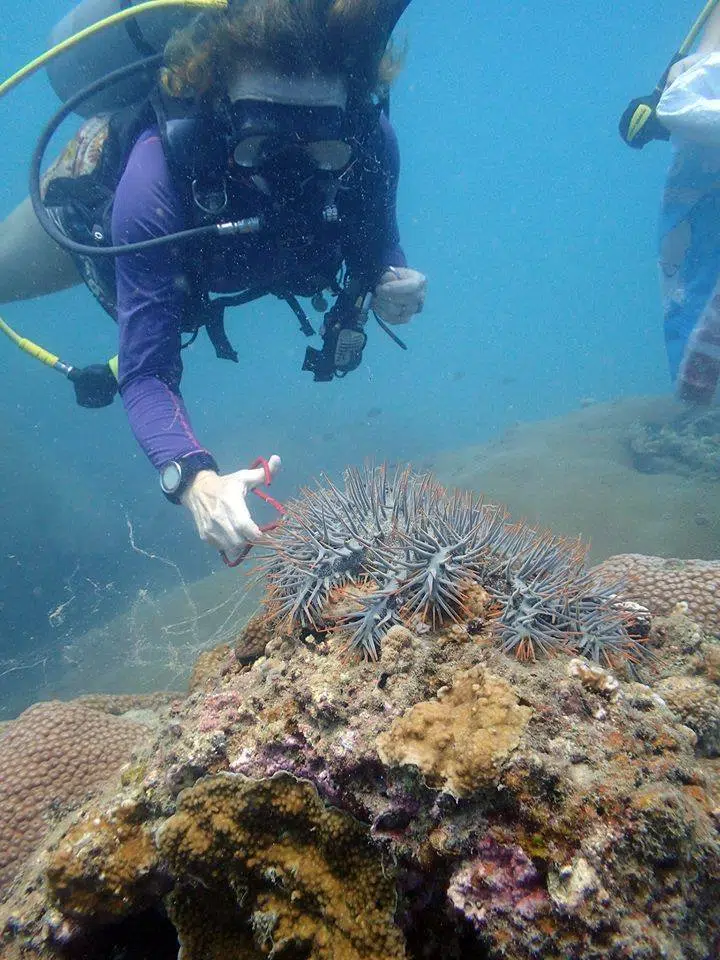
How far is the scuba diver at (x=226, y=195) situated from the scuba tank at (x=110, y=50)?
5 centimetres

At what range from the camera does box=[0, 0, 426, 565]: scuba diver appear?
3520mm

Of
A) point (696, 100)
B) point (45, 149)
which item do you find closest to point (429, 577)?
point (45, 149)

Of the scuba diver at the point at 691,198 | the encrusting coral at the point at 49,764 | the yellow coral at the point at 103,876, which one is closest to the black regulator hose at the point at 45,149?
Result: the encrusting coral at the point at 49,764

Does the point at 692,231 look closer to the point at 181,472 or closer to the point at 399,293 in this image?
the point at 399,293

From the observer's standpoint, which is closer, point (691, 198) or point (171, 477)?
point (171, 477)

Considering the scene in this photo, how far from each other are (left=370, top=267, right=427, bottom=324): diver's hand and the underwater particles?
121 inches

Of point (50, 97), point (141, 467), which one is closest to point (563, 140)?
point (50, 97)

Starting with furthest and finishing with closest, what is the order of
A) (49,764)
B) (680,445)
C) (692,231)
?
(680,445) → (692,231) → (49,764)

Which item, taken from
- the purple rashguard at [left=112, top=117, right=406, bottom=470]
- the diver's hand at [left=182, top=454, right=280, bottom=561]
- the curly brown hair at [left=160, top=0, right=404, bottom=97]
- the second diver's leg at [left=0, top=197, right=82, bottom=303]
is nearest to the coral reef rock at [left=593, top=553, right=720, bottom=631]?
the diver's hand at [left=182, top=454, right=280, bottom=561]

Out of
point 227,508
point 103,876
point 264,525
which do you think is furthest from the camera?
point 264,525

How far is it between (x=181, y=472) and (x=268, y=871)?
7.72ft

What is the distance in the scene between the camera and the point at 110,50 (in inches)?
203

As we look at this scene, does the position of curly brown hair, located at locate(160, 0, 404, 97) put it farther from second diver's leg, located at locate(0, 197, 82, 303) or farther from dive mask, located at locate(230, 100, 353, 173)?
second diver's leg, located at locate(0, 197, 82, 303)

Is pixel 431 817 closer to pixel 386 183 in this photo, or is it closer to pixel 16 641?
pixel 386 183
